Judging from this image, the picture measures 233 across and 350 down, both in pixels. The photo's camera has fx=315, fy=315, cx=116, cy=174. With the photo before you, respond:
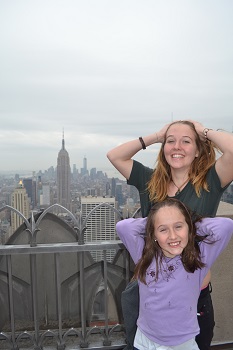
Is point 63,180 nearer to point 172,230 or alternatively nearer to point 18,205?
point 18,205

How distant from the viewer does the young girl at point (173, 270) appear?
148cm

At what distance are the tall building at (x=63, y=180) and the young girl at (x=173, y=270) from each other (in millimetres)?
1145

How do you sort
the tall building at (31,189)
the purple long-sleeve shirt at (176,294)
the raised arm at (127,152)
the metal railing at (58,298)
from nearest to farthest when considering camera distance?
the purple long-sleeve shirt at (176,294) < the raised arm at (127,152) < the metal railing at (58,298) < the tall building at (31,189)

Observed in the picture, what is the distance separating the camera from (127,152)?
1.87 m

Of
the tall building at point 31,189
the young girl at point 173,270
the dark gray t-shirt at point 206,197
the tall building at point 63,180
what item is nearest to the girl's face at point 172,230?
the young girl at point 173,270

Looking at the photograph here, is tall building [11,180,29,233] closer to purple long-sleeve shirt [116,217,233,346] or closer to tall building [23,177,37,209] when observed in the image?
tall building [23,177,37,209]

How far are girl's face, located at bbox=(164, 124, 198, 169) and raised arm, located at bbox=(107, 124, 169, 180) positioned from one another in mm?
143

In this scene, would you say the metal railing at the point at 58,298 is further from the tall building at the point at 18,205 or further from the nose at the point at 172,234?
the nose at the point at 172,234

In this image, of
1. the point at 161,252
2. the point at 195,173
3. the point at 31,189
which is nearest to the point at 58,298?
the point at 31,189

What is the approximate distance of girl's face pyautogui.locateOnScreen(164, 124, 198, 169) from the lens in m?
1.68

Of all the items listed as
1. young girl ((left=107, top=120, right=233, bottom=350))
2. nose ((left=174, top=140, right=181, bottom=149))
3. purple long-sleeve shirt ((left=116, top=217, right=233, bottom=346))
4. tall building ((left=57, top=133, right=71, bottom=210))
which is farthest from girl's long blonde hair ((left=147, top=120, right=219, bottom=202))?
tall building ((left=57, top=133, right=71, bottom=210))

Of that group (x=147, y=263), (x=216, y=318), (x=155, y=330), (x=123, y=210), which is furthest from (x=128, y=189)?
(x=216, y=318)

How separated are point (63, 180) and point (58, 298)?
1641 mm

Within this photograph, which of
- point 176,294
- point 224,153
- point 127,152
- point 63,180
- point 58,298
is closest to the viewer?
point 176,294
